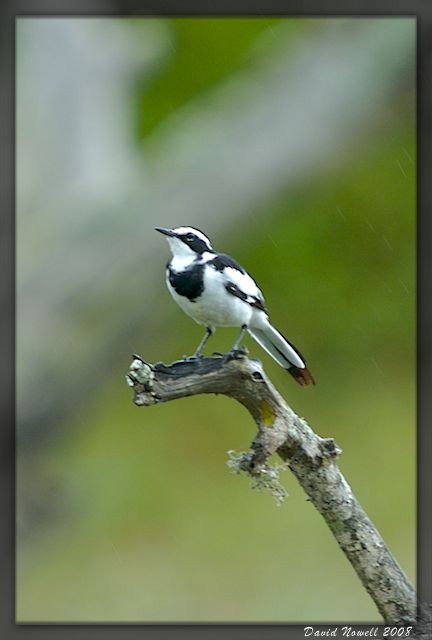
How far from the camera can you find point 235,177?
99.8 inches

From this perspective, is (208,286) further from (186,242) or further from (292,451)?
(292,451)

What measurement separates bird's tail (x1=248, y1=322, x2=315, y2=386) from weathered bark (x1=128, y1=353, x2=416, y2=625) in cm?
15

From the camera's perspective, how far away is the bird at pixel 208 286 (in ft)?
6.30

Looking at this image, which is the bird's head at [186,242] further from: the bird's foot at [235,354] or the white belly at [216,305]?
the bird's foot at [235,354]

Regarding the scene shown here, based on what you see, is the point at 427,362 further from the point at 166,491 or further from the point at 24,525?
the point at 24,525

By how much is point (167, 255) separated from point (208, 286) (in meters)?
0.63

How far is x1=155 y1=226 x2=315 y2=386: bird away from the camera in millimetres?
1919

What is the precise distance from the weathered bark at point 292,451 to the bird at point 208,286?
6cm

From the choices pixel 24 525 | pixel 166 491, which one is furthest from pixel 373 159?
pixel 24 525

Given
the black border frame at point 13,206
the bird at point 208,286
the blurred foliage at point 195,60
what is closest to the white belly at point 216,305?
the bird at point 208,286

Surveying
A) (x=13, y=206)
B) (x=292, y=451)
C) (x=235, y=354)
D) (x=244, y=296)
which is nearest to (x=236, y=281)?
(x=244, y=296)

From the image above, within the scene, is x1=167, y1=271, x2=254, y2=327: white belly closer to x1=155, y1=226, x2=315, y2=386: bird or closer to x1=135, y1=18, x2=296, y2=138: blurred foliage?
x1=155, y1=226, x2=315, y2=386: bird

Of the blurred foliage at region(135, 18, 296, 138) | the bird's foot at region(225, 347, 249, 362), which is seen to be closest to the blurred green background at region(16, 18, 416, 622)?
the blurred foliage at region(135, 18, 296, 138)

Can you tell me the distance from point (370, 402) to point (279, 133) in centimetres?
76
